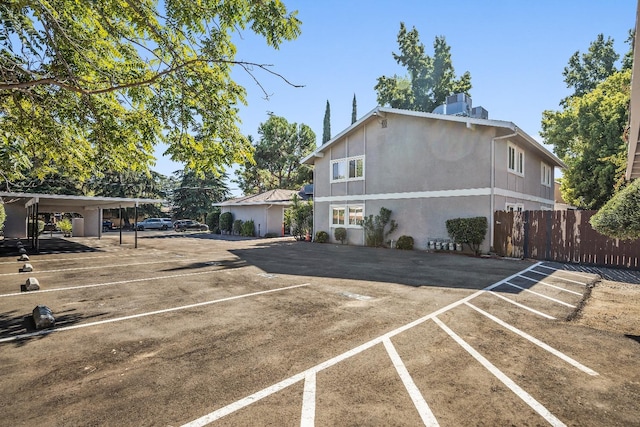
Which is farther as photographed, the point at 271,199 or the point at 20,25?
the point at 271,199

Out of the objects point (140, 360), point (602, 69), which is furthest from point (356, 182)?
point (602, 69)

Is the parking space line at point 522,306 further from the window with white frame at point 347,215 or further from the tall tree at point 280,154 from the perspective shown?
the tall tree at point 280,154

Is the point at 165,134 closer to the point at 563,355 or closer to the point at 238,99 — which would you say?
the point at 238,99

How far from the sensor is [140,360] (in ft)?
13.2

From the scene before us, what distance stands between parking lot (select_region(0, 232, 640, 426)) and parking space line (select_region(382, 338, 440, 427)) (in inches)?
0.6

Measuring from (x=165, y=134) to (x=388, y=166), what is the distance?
14567mm

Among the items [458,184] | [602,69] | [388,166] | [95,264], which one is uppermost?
[602,69]

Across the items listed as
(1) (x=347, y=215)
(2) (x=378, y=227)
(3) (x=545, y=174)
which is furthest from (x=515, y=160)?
(1) (x=347, y=215)

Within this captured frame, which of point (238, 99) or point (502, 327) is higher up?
point (238, 99)

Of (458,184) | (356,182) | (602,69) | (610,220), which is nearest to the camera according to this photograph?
(610,220)

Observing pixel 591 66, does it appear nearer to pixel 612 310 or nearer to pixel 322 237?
pixel 322 237

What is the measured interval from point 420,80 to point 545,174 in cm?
2190

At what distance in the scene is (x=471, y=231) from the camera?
1513cm

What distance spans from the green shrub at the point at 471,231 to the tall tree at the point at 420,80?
26.8 metres
